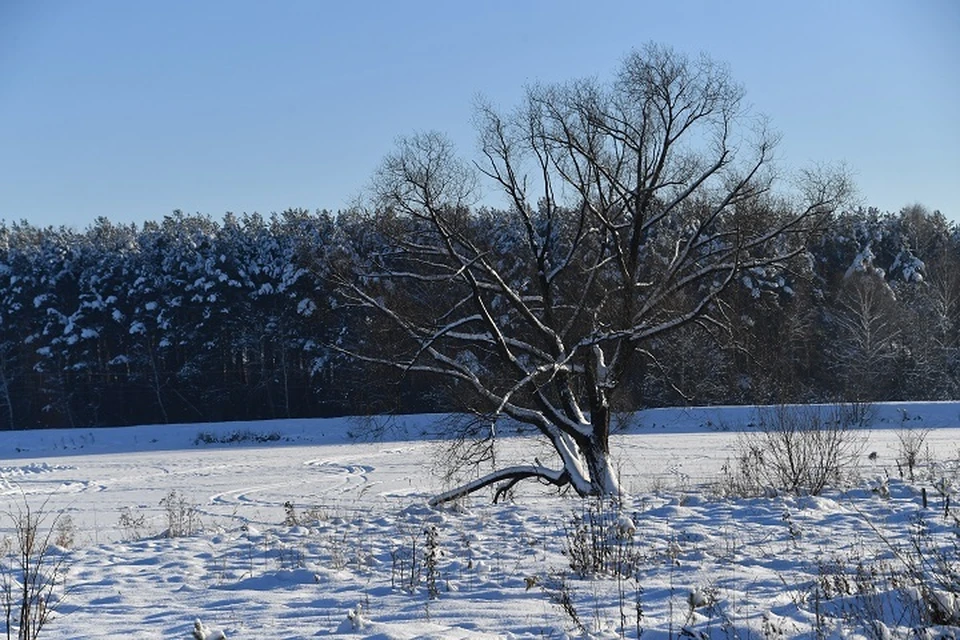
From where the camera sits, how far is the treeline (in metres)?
39.5

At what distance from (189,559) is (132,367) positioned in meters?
45.5

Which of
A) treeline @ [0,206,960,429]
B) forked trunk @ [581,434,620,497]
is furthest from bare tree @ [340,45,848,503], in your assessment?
treeline @ [0,206,960,429]

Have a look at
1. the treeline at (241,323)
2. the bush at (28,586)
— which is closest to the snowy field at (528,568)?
the bush at (28,586)

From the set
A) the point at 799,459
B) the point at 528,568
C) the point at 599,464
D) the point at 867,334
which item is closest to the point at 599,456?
the point at 599,464

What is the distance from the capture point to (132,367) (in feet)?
166

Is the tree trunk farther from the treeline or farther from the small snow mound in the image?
the treeline

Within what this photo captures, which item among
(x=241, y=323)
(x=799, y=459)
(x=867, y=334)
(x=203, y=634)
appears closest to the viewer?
(x=203, y=634)

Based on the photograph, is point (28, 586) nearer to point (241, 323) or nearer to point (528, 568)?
point (528, 568)

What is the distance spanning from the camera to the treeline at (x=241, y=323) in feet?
130

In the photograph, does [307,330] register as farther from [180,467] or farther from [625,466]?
[625,466]

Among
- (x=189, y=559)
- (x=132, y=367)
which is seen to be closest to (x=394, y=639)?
(x=189, y=559)

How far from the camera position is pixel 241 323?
153ft

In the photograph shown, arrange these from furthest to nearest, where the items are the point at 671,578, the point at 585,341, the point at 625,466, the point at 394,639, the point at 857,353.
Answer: the point at 857,353, the point at 625,466, the point at 585,341, the point at 671,578, the point at 394,639

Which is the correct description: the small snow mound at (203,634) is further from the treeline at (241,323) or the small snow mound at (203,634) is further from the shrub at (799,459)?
the treeline at (241,323)
